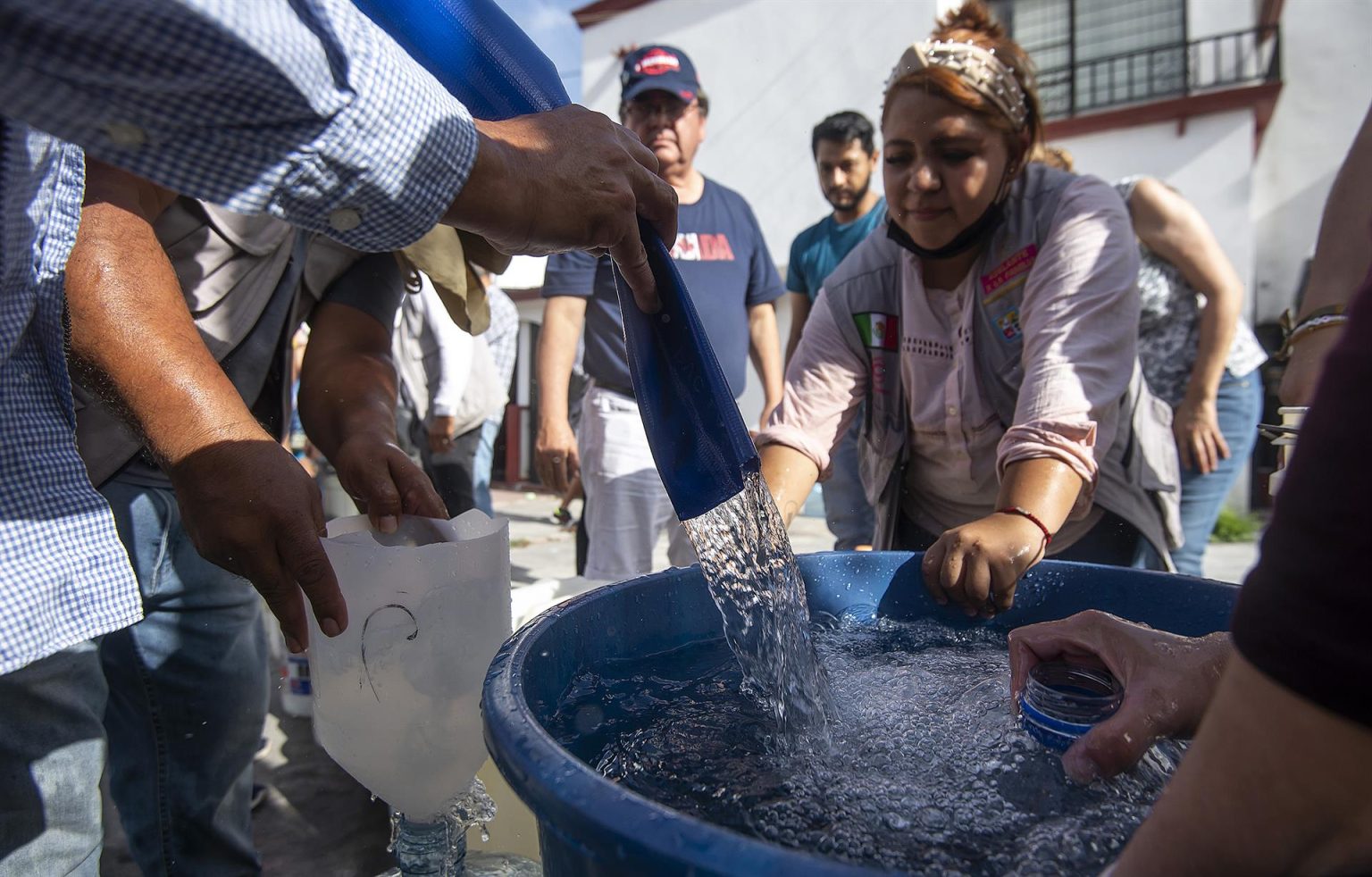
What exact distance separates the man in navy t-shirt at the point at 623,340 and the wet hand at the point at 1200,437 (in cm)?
137

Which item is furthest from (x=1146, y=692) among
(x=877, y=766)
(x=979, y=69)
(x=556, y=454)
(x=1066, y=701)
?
(x=556, y=454)

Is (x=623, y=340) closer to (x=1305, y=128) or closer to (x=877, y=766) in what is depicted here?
(x=877, y=766)

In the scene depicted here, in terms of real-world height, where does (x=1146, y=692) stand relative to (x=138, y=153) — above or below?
below

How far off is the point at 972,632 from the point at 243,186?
114 centimetres

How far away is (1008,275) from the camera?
1.61 meters

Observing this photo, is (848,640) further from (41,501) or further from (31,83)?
(31,83)

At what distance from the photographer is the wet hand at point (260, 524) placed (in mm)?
957

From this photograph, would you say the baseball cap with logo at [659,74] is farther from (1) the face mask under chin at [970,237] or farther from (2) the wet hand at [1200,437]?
(2) the wet hand at [1200,437]

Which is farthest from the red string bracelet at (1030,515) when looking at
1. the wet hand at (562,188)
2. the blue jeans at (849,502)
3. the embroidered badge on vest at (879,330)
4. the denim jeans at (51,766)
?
the blue jeans at (849,502)

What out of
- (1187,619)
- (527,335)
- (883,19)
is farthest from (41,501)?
(527,335)

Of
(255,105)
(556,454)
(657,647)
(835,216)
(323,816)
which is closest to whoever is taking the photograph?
(255,105)

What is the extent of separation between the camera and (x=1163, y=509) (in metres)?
1.66

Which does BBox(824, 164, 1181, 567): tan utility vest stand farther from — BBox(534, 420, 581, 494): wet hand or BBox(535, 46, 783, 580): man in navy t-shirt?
BBox(534, 420, 581, 494): wet hand

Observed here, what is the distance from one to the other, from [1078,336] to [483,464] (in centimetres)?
289
